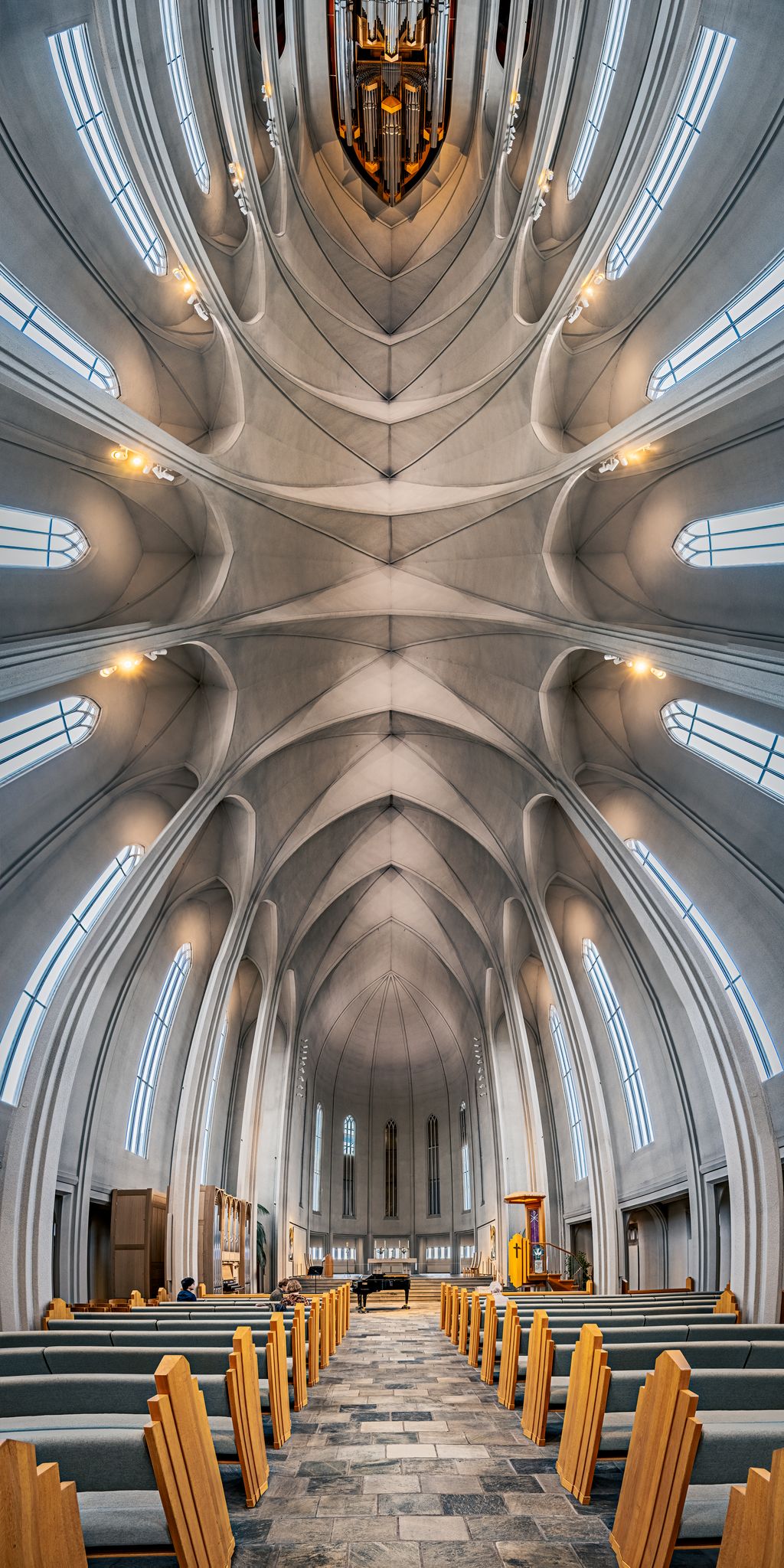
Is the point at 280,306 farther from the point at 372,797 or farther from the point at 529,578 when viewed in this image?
the point at 372,797

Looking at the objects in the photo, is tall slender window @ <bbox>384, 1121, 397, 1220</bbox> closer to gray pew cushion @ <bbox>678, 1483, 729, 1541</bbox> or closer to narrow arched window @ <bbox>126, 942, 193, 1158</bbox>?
narrow arched window @ <bbox>126, 942, 193, 1158</bbox>

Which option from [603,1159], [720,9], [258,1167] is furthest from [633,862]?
[258,1167]

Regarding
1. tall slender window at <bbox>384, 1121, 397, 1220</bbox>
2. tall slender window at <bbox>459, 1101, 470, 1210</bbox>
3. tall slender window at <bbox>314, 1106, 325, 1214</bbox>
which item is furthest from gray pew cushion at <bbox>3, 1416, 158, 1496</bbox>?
tall slender window at <bbox>384, 1121, 397, 1220</bbox>

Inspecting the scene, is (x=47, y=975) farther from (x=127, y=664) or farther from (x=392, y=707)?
(x=392, y=707)

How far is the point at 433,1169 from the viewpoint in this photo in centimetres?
4419

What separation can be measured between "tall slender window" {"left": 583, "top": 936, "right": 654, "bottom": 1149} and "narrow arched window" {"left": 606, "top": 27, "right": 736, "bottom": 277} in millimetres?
16180

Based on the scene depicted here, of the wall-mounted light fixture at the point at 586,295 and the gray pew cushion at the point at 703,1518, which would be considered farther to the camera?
the wall-mounted light fixture at the point at 586,295

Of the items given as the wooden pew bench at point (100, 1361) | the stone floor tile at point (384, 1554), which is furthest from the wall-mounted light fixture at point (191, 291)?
the stone floor tile at point (384, 1554)

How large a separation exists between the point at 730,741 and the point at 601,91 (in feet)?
33.8

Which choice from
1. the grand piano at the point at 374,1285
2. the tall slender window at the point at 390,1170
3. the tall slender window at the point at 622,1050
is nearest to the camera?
the tall slender window at the point at 622,1050

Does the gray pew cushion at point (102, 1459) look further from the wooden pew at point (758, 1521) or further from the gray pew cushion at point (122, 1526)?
the wooden pew at point (758, 1521)

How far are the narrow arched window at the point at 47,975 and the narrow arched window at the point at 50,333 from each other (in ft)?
30.6

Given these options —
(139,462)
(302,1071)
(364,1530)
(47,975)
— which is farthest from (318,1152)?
(364,1530)

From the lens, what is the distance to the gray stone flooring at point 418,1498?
4395mm
